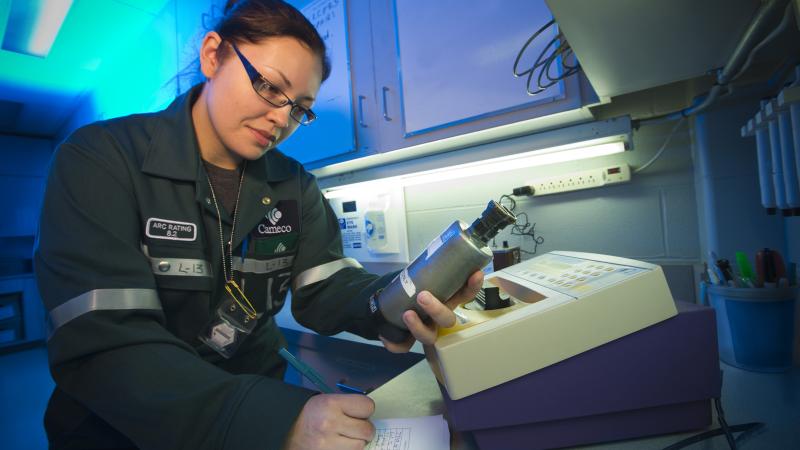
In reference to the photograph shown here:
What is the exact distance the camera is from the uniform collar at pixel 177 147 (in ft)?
2.49

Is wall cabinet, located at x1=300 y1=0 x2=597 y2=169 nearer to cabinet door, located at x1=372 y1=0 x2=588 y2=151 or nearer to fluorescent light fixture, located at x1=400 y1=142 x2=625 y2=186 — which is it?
cabinet door, located at x1=372 y1=0 x2=588 y2=151

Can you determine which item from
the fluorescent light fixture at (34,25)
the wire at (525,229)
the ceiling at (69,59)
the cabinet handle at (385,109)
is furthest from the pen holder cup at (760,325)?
the fluorescent light fixture at (34,25)

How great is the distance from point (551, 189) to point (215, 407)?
3.43 feet

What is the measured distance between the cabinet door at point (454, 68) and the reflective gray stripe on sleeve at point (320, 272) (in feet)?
1.39

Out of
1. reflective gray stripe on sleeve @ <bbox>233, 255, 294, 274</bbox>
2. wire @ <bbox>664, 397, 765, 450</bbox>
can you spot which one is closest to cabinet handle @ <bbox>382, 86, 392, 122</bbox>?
reflective gray stripe on sleeve @ <bbox>233, 255, 294, 274</bbox>

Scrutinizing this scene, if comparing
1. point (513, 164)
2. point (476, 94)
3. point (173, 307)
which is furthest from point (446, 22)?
point (173, 307)

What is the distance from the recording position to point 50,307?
1.86 feet

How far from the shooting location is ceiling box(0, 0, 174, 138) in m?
2.21

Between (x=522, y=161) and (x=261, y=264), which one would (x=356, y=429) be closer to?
(x=261, y=264)

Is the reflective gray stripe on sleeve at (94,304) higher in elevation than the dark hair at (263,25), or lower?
lower

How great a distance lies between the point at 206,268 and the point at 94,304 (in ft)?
0.84

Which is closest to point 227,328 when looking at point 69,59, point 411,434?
point 411,434

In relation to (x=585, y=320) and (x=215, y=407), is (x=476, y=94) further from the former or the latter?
(x=215, y=407)

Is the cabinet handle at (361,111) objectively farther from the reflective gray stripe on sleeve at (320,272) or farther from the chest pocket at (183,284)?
the chest pocket at (183,284)
